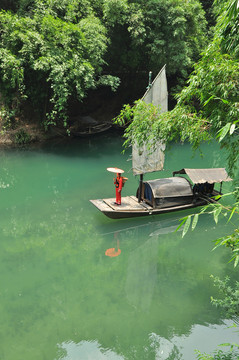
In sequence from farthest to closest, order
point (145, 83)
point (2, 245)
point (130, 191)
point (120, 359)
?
point (145, 83) < point (130, 191) < point (2, 245) < point (120, 359)

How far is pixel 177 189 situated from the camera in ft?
30.2

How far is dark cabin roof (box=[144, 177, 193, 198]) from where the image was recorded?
8.95m

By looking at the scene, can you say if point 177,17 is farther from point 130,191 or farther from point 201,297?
point 201,297

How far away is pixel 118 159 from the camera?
48.0 ft

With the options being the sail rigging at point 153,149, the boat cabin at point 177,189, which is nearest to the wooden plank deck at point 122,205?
the boat cabin at point 177,189

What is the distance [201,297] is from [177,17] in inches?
533

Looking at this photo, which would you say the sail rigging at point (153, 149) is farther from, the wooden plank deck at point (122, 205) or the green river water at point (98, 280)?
the green river water at point (98, 280)

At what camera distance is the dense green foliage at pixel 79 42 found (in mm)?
13578

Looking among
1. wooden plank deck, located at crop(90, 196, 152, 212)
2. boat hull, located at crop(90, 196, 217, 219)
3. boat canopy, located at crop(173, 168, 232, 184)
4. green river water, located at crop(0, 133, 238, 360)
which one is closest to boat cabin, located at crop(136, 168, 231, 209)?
boat canopy, located at crop(173, 168, 232, 184)

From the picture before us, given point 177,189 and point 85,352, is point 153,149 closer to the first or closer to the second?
point 177,189

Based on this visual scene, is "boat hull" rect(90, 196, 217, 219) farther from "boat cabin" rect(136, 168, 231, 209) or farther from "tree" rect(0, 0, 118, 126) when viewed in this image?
"tree" rect(0, 0, 118, 126)

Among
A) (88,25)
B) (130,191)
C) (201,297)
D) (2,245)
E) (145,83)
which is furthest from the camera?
(145,83)

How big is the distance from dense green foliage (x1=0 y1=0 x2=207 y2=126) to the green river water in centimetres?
540

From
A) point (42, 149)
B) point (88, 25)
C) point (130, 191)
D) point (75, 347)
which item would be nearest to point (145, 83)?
point (88, 25)
